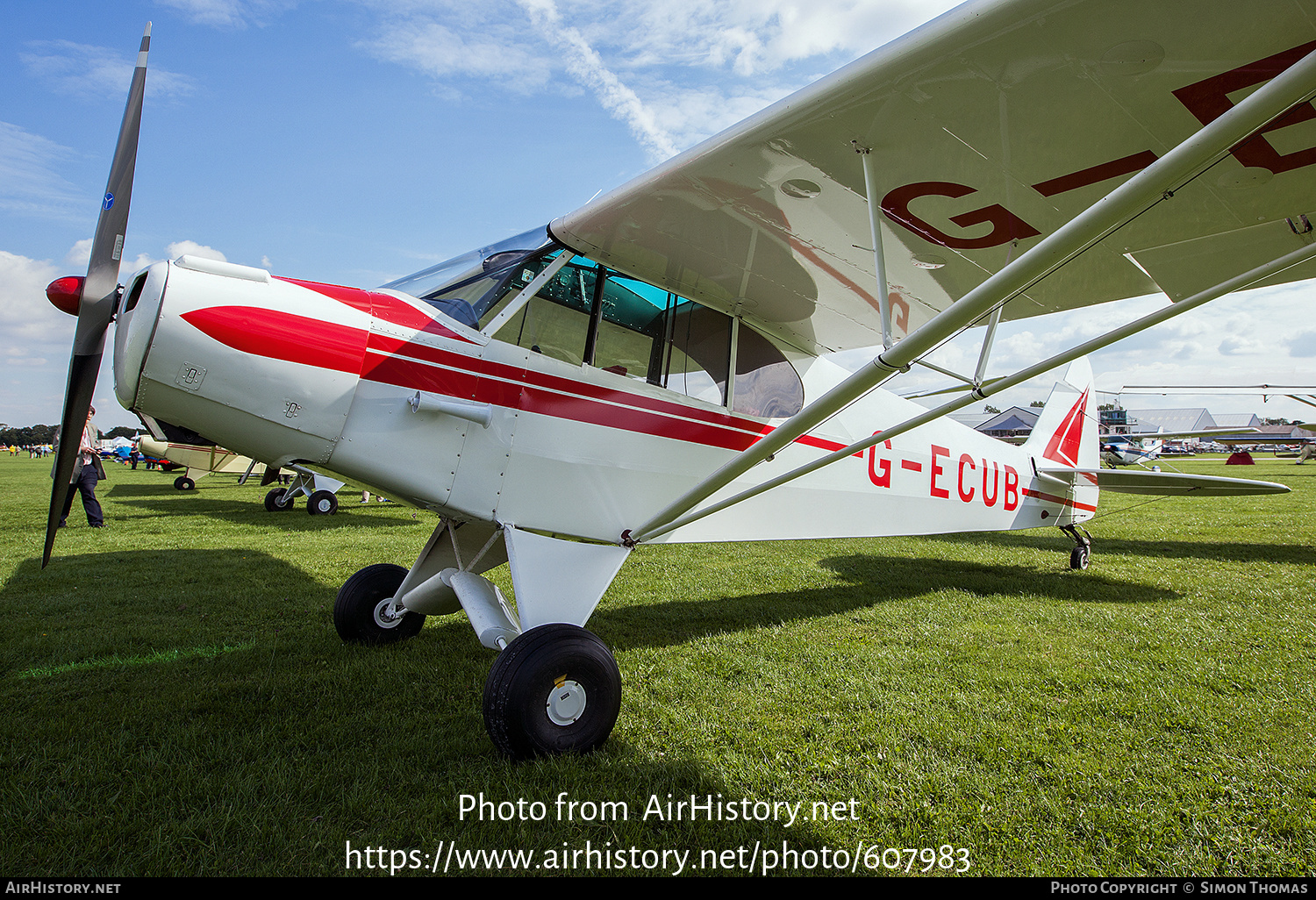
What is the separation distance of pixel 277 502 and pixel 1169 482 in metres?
12.8

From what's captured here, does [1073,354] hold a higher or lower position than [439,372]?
higher

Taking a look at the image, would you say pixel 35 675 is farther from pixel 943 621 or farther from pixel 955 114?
pixel 943 621

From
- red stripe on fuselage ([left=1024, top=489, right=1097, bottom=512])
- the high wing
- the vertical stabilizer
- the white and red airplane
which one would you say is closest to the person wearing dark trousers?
the white and red airplane

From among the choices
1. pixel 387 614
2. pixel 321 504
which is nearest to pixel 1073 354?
pixel 387 614

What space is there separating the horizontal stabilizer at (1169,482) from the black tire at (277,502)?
11.6 meters

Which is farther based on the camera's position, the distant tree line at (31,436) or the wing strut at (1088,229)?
the distant tree line at (31,436)

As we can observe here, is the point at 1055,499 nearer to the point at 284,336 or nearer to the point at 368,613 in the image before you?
the point at 368,613

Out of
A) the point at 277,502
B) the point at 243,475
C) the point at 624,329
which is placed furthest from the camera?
the point at 243,475

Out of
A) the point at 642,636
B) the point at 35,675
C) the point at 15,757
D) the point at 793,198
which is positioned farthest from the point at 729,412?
the point at 35,675

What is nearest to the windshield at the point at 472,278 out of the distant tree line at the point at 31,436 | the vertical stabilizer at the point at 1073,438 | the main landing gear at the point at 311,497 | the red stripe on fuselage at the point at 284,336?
the red stripe on fuselage at the point at 284,336

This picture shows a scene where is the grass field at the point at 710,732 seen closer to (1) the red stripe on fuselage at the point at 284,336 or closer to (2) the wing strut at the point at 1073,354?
(2) the wing strut at the point at 1073,354

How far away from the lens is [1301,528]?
9.48 meters

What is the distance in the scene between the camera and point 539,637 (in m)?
2.63

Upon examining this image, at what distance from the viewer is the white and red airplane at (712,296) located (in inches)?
85.5
